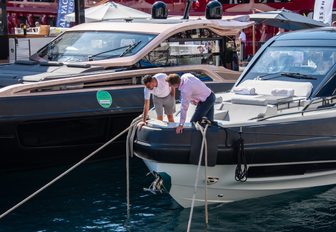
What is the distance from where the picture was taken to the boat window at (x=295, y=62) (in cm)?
837

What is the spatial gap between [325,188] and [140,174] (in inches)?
107

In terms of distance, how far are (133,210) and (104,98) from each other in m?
1.84

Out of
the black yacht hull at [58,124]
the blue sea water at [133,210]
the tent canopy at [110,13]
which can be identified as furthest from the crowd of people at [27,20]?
the blue sea water at [133,210]

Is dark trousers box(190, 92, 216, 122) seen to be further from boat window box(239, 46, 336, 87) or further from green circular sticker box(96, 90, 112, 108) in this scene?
green circular sticker box(96, 90, 112, 108)

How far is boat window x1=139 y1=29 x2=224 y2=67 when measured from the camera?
1019cm

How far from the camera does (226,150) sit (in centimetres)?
709

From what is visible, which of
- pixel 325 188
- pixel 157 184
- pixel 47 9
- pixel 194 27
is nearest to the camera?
pixel 157 184

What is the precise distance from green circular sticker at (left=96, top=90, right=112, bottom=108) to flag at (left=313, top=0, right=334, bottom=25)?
42.2ft

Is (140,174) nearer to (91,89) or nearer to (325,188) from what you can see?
(91,89)

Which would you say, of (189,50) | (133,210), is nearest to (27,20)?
(189,50)

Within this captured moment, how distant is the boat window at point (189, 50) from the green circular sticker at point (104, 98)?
0.96 m

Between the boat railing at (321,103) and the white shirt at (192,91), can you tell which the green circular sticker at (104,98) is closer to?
the white shirt at (192,91)

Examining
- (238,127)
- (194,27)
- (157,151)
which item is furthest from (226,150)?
(194,27)

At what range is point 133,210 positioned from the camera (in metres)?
8.09
